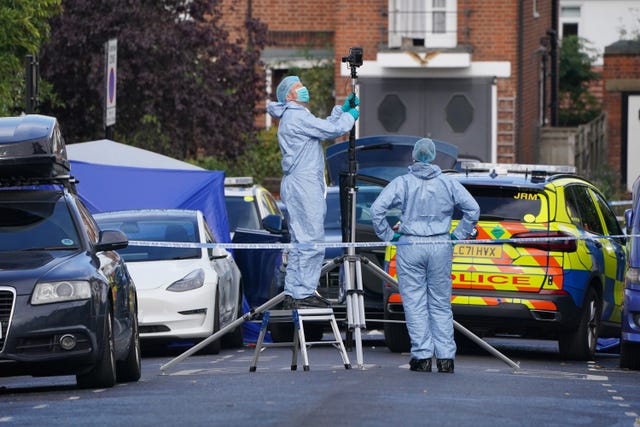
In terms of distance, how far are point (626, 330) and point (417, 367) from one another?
2.40 meters

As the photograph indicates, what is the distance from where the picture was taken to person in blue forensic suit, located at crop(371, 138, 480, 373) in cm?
1414

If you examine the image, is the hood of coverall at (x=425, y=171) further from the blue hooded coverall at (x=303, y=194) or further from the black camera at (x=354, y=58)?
the black camera at (x=354, y=58)

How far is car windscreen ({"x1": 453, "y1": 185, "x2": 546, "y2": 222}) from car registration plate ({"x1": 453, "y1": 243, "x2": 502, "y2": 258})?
0.31 m

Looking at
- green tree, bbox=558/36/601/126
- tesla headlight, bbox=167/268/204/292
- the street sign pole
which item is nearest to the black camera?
tesla headlight, bbox=167/268/204/292

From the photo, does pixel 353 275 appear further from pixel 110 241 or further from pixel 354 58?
pixel 110 241

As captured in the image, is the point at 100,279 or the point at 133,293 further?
the point at 133,293

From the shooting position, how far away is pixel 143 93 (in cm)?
2848

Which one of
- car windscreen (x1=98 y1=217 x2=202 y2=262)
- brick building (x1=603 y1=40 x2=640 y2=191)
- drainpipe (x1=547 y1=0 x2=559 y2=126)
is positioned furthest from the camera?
brick building (x1=603 y1=40 x2=640 y2=191)

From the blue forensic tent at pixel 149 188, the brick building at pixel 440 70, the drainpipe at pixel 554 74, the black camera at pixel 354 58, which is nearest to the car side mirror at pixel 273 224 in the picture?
the blue forensic tent at pixel 149 188

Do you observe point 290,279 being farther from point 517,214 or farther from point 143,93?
point 143,93

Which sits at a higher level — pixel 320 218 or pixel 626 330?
pixel 320 218

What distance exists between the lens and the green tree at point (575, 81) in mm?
48594

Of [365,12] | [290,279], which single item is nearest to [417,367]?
[290,279]

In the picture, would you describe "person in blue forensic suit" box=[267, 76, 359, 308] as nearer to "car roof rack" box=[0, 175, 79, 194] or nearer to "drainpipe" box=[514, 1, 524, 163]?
"car roof rack" box=[0, 175, 79, 194]
